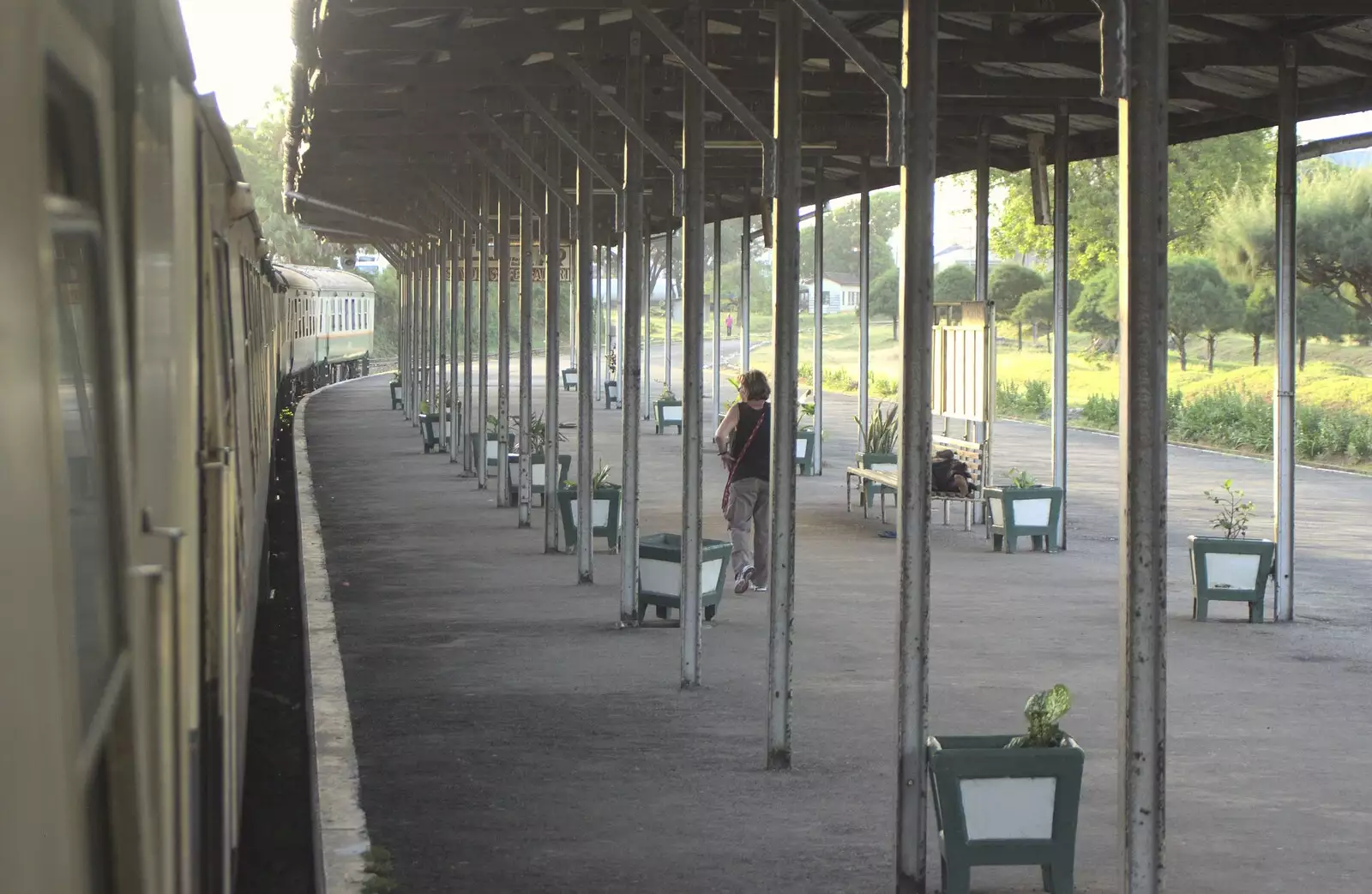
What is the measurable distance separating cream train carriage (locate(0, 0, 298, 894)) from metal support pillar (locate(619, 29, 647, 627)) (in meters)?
7.78

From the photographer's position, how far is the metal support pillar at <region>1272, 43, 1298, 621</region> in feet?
40.5

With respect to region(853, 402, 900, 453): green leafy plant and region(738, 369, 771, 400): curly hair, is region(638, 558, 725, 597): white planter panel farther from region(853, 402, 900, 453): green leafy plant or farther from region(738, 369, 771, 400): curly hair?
region(853, 402, 900, 453): green leafy plant

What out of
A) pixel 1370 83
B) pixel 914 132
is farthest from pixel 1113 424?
pixel 914 132

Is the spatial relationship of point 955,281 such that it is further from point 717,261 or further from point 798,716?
point 798,716

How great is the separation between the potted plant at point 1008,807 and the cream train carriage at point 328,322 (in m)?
27.4

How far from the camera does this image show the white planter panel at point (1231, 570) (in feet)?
41.7

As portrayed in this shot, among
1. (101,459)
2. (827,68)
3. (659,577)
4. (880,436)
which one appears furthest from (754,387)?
(101,459)

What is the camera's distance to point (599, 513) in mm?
16328

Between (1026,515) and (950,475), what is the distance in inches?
41.8

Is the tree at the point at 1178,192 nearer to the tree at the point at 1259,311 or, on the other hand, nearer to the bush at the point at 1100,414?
the tree at the point at 1259,311

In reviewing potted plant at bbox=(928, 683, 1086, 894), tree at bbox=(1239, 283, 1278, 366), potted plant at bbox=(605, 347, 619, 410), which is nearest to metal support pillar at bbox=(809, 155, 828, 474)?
potted plant at bbox=(928, 683, 1086, 894)

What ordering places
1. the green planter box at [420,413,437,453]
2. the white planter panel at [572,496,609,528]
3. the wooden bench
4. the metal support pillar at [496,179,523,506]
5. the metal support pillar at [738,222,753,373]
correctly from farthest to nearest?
the green planter box at [420,413,437,453] < the metal support pillar at [738,222,753,373] < the metal support pillar at [496,179,523,506] < the wooden bench < the white planter panel at [572,496,609,528]

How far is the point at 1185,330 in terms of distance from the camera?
54.3m

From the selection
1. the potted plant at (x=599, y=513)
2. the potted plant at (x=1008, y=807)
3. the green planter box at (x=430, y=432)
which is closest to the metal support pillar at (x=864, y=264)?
the potted plant at (x=599, y=513)
